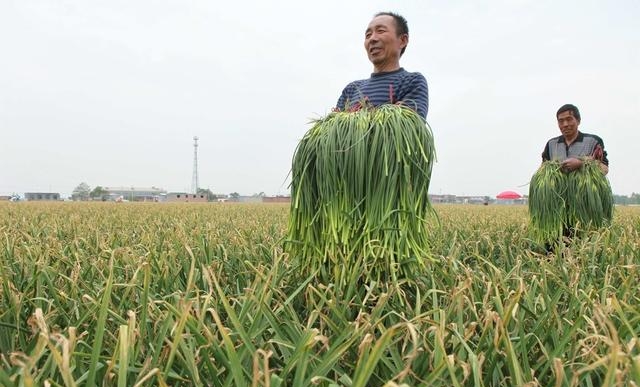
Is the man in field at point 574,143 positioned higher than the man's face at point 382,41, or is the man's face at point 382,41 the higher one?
the man's face at point 382,41

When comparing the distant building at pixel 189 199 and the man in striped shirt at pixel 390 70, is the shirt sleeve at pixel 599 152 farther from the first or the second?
the distant building at pixel 189 199

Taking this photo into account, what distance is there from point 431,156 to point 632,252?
128cm

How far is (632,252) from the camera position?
217 centimetres

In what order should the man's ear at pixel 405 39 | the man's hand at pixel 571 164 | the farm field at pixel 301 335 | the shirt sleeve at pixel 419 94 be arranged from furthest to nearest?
the man's hand at pixel 571 164 < the man's ear at pixel 405 39 < the shirt sleeve at pixel 419 94 < the farm field at pixel 301 335

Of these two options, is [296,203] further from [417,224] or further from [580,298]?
[580,298]

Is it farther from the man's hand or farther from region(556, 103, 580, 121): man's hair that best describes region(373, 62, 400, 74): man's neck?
region(556, 103, 580, 121): man's hair

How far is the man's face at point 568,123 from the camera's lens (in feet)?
11.6

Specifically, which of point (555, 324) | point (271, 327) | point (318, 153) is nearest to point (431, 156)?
point (318, 153)

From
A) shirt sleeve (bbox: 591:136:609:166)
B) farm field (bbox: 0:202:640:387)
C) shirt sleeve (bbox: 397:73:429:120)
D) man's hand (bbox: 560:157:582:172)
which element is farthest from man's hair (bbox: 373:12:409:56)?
shirt sleeve (bbox: 591:136:609:166)

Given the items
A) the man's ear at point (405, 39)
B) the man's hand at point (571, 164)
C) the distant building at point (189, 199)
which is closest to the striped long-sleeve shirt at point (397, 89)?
the man's ear at point (405, 39)

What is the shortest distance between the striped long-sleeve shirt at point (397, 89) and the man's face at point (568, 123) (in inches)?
82.7

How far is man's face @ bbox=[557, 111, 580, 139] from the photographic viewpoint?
3.53 meters

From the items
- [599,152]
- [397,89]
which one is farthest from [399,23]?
[599,152]

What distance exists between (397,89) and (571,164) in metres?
1.96
